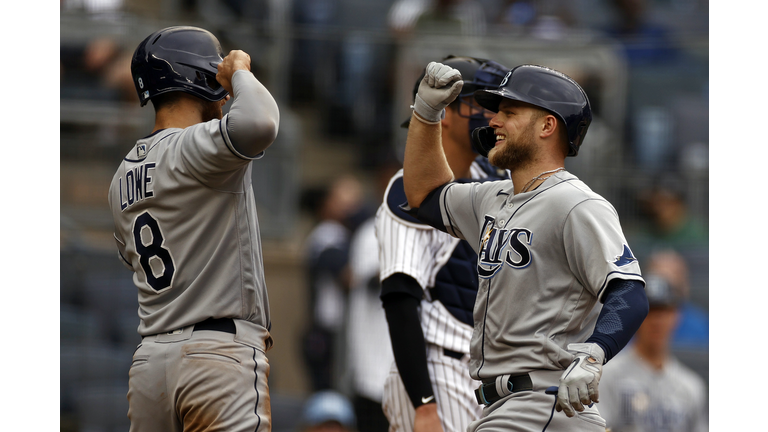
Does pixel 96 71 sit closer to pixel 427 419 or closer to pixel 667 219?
pixel 667 219

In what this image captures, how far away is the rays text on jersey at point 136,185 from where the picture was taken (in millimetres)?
2891

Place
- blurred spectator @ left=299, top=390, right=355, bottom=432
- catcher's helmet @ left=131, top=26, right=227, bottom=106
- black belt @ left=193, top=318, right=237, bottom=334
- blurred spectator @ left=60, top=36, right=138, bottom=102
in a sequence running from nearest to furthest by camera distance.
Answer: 1. black belt @ left=193, top=318, right=237, bottom=334
2. catcher's helmet @ left=131, top=26, right=227, bottom=106
3. blurred spectator @ left=299, top=390, right=355, bottom=432
4. blurred spectator @ left=60, top=36, right=138, bottom=102

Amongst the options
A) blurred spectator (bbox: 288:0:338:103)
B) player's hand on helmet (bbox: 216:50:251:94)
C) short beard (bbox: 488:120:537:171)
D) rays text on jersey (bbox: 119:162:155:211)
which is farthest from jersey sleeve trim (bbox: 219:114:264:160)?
blurred spectator (bbox: 288:0:338:103)

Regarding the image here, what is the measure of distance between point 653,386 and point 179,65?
4.03 meters

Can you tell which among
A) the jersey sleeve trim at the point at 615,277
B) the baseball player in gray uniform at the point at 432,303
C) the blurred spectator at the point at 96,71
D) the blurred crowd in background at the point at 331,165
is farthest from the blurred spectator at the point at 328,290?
the jersey sleeve trim at the point at 615,277

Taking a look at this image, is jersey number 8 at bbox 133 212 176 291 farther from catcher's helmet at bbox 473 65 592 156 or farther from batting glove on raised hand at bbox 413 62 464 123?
catcher's helmet at bbox 473 65 592 156

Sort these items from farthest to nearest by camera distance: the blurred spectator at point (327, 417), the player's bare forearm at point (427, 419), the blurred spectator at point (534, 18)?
the blurred spectator at point (534, 18) → the blurred spectator at point (327, 417) → the player's bare forearm at point (427, 419)

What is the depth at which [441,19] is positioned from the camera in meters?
8.38

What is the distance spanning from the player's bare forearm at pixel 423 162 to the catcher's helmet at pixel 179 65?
68cm

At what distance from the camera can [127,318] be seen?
276 inches

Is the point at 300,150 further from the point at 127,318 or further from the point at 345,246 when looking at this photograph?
the point at 127,318

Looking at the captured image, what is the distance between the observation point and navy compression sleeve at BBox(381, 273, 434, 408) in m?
3.44

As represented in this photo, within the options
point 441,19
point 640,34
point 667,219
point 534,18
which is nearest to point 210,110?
point 667,219

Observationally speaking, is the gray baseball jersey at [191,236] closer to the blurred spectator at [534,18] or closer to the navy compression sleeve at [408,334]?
the navy compression sleeve at [408,334]
